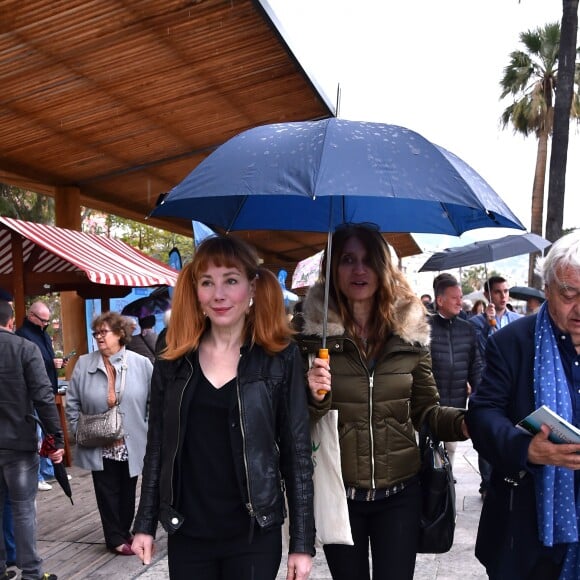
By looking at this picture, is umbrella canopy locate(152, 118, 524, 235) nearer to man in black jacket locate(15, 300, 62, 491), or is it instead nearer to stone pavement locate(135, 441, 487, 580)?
stone pavement locate(135, 441, 487, 580)

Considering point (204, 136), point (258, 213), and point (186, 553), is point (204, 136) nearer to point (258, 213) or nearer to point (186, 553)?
point (258, 213)

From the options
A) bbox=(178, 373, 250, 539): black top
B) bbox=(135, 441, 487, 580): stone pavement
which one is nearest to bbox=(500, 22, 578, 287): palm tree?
bbox=(135, 441, 487, 580): stone pavement

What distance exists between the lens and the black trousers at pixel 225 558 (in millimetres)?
2379

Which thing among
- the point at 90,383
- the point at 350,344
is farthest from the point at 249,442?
the point at 90,383

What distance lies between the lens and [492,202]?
2633 mm

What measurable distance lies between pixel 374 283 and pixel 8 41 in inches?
171

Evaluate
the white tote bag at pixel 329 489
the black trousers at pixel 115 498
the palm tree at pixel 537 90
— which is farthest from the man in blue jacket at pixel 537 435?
the palm tree at pixel 537 90

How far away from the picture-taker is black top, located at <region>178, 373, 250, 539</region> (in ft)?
7.77

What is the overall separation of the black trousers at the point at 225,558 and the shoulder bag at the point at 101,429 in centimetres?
305

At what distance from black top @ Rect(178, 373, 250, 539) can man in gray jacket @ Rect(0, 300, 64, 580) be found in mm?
2620

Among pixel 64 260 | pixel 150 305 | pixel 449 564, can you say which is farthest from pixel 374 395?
pixel 150 305

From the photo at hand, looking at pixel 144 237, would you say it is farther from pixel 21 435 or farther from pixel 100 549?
pixel 21 435

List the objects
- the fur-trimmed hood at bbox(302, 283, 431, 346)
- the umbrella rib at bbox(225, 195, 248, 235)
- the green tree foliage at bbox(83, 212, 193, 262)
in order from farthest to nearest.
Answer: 1. the green tree foliage at bbox(83, 212, 193, 262)
2. the umbrella rib at bbox(225, 195, 248, 235)
3. the fur-trimmed hood at bbox(302, 283, 431, 346)

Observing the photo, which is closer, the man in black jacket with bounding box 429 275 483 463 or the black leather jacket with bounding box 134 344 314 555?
the black leather jacket with bounding box 134 344 314 555
